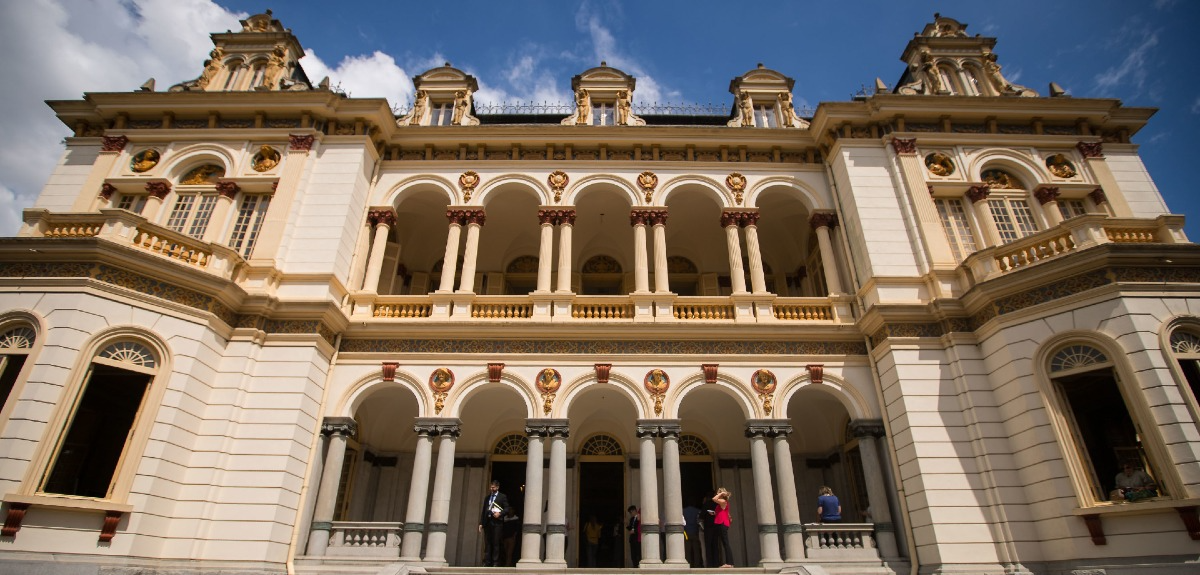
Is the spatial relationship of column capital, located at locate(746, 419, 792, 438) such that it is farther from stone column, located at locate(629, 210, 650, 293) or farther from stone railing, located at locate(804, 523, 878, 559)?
stone column, located at locate(629, 210, 650, 293)

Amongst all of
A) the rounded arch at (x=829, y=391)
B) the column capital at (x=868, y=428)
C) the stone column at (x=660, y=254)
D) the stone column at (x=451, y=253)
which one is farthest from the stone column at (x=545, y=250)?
the column capital at (x=868, y=428)

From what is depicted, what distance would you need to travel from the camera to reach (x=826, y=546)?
13102 mm

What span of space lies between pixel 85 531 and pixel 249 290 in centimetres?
556

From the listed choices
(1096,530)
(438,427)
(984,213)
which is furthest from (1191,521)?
(438,427)

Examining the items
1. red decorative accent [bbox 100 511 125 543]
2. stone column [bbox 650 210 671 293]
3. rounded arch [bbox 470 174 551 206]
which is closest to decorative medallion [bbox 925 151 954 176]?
stone column [bbox 650 210 671 293]

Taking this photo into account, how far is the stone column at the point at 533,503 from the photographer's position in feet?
42.5

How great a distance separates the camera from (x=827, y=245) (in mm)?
16812

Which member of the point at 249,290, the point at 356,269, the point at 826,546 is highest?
the point at 356,269

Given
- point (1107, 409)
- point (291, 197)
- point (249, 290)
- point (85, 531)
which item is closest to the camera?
point (85, 531)

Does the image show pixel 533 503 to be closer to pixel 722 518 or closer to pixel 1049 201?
pixel 722 518

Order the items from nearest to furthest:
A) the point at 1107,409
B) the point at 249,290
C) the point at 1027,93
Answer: the point at 1107,409, the point at 249,290, the point at 1027,93

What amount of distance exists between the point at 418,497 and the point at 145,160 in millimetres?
12128

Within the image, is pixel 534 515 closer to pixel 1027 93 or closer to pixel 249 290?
pixel 249 290

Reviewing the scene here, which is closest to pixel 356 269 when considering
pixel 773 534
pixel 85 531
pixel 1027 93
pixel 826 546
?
pixel 85 531
